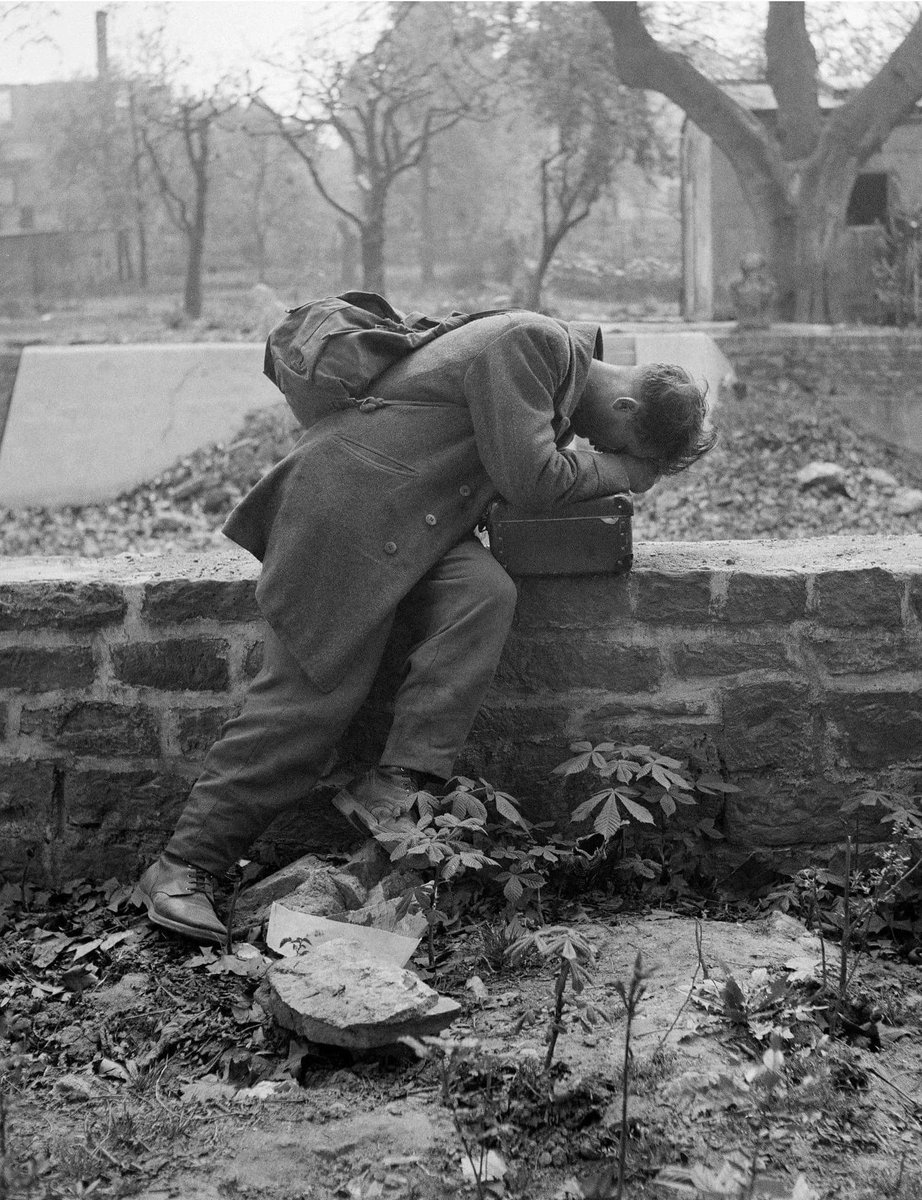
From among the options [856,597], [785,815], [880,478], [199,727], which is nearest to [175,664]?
[199,727]

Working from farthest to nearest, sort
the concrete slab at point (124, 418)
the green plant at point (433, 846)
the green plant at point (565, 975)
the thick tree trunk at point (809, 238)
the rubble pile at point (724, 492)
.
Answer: the thick tree trunk at point (809, 238) → the concrete slab at point (124, 418) → the rubble pile at point (724, 492) → the green plant at point (433, 846) → the green plant at point (565, 975)

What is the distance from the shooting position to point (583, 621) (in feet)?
10.5

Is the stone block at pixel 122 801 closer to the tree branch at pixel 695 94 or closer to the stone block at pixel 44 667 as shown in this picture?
the stone block at pixel 44 667

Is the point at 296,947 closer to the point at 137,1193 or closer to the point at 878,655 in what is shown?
the point at 137,1193

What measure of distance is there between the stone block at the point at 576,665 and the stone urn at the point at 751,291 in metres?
10.8

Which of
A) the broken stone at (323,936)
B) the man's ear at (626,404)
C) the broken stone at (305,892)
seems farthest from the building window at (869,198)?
the broken stone at (323,936)

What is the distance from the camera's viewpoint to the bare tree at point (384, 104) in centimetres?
1441

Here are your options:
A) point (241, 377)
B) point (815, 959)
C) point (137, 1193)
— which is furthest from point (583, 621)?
point (241, 377)

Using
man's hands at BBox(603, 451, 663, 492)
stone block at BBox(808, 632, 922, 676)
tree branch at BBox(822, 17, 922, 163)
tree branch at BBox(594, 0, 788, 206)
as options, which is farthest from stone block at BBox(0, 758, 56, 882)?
tree branch at BBox(822, 17, 922, 163)

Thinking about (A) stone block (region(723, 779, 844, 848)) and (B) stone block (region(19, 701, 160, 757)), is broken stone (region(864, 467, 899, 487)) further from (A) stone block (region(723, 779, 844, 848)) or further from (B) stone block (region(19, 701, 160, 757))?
(B) stone block (region(19, 701, 160, 757))

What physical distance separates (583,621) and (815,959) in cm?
97

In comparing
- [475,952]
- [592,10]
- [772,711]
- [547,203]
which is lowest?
[475,952]

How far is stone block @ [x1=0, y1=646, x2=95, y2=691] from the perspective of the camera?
10.6 feet

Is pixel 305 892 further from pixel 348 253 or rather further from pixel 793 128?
pixel 348 253
